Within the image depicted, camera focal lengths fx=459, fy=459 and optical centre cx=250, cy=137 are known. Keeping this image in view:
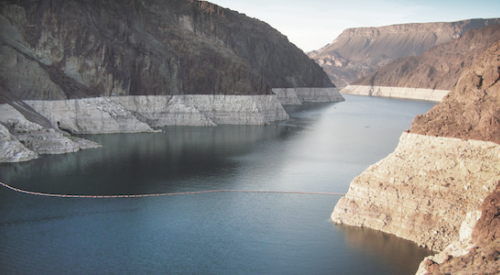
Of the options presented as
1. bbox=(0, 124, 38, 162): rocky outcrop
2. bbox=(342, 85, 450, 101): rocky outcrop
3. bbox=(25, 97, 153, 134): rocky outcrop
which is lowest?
bbox=(0, 124, 38, 162): rocky outcrop

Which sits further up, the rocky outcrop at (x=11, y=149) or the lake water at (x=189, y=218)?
the rocky outcrop at (x=11, y=149)

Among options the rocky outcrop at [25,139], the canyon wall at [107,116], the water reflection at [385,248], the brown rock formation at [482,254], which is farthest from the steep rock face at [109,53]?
the brown rock formation at [482,254]

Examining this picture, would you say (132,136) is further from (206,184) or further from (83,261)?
(83,261)

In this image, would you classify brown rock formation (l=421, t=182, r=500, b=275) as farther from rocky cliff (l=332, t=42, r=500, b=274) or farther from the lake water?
the lake water

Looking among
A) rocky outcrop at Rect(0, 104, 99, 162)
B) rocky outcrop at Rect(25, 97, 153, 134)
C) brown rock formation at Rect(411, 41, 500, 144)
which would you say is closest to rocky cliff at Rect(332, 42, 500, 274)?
brown rock formation at Rect(411, 41, 500, 144)

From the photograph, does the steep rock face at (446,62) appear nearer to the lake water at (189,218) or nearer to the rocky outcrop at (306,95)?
the rocky outcrop at (306,95)

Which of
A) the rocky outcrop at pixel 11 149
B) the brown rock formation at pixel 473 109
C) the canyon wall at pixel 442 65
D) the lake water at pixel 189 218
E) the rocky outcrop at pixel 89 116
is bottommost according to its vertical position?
the lake water at pixel 189 218
